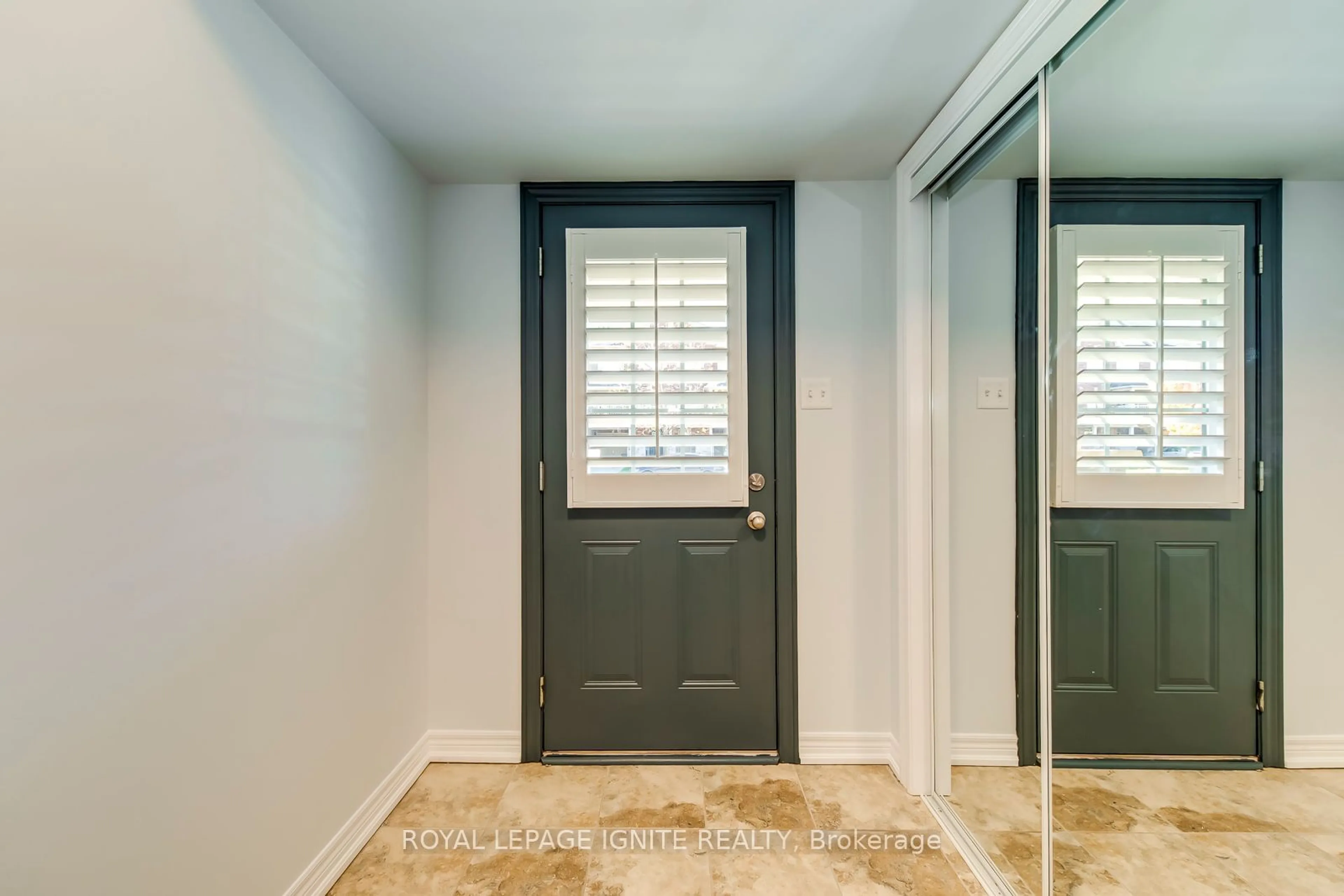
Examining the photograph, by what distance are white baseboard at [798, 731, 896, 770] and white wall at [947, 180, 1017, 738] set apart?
524 mm

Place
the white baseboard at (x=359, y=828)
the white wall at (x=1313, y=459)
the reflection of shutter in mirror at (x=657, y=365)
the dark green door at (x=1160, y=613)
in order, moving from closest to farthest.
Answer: the white wall at (x=1313, y=459), the dark green door at (x=1160, y=613), the white baseboard at (x=359, y=828), the reflection of shutter in mirror at (x=657, y=365)

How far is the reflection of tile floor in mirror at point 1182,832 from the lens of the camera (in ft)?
2.92

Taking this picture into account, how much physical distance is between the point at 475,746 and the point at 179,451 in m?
1.68

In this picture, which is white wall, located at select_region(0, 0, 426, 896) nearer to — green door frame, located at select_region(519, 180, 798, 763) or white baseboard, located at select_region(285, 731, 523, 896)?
white baseboard, located at select_region(285, 731, 523, 896)

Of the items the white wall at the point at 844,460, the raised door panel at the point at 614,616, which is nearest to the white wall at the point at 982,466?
the white wall at the point at 844,460

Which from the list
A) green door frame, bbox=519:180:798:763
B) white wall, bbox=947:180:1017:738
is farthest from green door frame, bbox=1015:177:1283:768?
green door frame, bbox=519:180:798:763

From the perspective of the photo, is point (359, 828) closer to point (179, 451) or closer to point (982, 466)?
point (179, 451)

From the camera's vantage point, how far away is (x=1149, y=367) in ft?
3.87

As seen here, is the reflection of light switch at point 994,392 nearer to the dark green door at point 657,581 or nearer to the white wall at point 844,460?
the white wall at point 844,460

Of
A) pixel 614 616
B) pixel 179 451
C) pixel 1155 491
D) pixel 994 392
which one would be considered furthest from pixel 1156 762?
pixel 179 451

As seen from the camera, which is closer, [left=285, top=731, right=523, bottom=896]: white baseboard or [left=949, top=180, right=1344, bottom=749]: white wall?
[left=949, top=180, right=1344, bottom=749]: white wall

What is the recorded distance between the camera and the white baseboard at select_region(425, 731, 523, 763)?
92.7 inches

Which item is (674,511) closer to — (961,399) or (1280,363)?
(961,399)

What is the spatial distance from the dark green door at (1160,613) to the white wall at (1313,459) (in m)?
0.06
